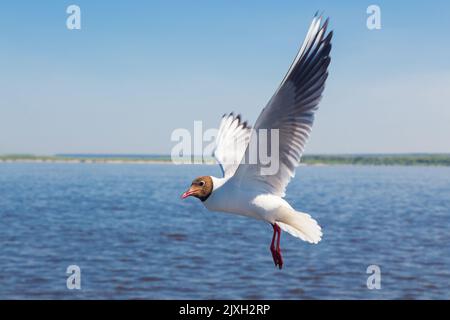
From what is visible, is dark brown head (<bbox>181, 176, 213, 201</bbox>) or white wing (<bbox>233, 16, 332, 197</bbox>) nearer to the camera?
dark brown head (<bbox>181, 176, 213, 201</bbox>)

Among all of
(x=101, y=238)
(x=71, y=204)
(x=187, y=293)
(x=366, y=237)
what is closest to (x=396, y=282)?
(x=187, y=293)

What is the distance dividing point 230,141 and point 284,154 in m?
2.82

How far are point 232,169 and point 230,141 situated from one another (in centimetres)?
136

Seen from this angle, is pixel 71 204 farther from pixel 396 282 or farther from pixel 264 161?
pixel 264 161

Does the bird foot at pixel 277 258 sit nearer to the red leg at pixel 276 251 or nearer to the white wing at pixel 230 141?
the red leg at pixel 276 251

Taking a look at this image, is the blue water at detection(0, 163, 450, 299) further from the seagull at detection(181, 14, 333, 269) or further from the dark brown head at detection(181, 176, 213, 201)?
the dark brown head at detection(181, 176, 213, 201)

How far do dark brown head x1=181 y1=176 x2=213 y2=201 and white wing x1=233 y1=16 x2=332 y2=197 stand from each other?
488 millimetres

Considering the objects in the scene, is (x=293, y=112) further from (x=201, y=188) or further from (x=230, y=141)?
(x=230, y=141)

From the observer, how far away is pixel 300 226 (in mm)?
6273

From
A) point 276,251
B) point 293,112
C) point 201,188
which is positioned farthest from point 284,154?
point 276,251

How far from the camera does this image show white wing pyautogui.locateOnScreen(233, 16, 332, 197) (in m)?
5.84

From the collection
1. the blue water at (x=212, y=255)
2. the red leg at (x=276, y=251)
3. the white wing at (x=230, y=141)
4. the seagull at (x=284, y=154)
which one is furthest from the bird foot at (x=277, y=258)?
the blue water at (x=212, y=255)

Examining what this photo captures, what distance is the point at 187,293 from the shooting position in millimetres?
27188

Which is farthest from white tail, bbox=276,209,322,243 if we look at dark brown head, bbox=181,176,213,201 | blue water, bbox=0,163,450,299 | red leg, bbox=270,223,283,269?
blue water, bbox=0,163,450,299
